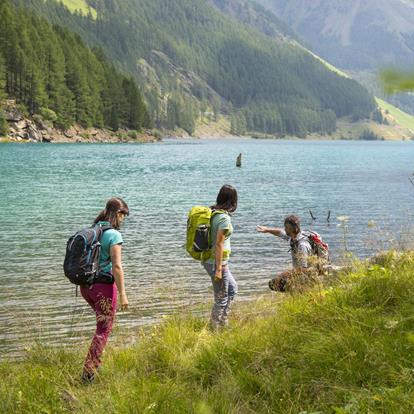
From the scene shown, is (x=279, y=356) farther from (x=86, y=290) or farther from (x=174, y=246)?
(x=174, y=246)

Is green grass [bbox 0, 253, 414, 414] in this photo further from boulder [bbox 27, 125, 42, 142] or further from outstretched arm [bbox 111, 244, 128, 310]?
boulder [bbox 27, 125, 42, 142]

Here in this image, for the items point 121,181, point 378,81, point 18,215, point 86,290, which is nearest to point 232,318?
point 86,290

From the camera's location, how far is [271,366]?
6801 mm

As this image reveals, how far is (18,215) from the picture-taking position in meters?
30.4

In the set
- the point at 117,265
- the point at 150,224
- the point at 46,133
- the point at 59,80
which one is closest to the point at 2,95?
the point at 46,133

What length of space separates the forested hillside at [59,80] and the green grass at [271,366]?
328 feet

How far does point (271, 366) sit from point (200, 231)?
11.0 ft

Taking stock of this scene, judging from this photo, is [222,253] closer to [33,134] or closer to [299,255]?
[299,255]

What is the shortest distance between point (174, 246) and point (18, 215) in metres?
10.7

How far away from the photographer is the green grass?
5785 mm

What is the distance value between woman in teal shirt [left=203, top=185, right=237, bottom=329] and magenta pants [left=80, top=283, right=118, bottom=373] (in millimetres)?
2150

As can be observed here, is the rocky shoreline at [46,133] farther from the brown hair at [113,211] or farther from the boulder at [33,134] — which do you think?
the brown hair at [113,211]

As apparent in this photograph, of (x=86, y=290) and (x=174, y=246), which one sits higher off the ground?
(x=86, y=290)

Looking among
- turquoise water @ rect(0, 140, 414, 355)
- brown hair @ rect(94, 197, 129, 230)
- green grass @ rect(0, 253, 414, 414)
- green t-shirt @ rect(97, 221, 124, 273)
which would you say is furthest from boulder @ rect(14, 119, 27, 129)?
green t-shirt @ rect(97, 221, 124, 273)
